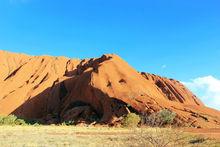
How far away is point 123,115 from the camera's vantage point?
198 ft

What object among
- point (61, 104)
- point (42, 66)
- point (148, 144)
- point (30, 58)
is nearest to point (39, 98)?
point (61, 104)

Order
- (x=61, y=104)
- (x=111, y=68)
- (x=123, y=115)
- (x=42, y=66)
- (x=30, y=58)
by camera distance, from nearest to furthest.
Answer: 1. (x=123, y=115)
2. (x=111, y=68)
3. (x=61, y=104)
4. (x=42, y=66)
5. (x=30, y=58)

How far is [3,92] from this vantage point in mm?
97500

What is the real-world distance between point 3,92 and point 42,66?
1305 centimetres

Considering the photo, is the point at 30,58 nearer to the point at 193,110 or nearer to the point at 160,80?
the point at 160,80

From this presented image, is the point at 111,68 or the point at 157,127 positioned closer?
the point at 157,127

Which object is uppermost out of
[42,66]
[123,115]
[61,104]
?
[42,66]

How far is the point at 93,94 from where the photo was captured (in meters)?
68.6

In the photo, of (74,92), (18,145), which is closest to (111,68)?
(74,92)

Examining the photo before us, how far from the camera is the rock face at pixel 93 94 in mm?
62156

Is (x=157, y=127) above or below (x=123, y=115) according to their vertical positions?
below

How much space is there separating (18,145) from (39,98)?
5769 centimetres

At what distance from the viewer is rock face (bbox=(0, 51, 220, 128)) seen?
6216cm

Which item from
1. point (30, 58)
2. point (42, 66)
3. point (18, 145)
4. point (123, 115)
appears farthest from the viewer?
point (30, 58)
